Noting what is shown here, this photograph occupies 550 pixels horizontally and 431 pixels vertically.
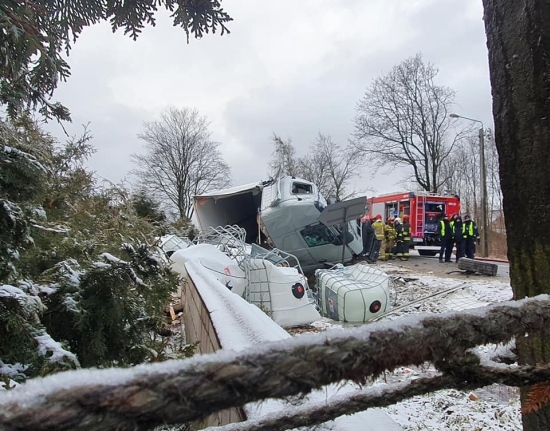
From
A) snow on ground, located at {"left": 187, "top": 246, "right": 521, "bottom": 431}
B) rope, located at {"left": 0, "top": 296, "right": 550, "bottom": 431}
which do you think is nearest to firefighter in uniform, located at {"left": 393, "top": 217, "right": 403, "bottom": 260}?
snow on ground, located at {"left": 187, "top": 246, "right": 521, "bottom": 431}

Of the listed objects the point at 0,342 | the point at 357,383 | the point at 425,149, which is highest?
the point at 425,149

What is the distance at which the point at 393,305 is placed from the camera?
7910mm

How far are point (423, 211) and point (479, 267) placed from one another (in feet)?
35.8

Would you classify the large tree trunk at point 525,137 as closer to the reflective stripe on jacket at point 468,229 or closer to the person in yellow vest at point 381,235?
the reflective stripe on jacket at point 468,229

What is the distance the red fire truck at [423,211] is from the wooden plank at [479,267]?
29.3 feet

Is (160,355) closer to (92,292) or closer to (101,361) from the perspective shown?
(101,361)

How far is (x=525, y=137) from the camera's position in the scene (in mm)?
1110

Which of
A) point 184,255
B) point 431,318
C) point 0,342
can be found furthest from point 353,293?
point 431,318

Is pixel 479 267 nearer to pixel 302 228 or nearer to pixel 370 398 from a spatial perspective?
pixel 302 228

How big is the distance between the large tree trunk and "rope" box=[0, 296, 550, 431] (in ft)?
2.01

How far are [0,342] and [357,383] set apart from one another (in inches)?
76.9

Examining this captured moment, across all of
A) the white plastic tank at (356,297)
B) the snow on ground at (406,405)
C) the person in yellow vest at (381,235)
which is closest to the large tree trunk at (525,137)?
the snow on ground at (406,405)

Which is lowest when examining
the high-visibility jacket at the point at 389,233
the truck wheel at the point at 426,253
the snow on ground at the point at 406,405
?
the truck wheel at the point at 426,253

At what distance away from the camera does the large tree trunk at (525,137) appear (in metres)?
1.06
